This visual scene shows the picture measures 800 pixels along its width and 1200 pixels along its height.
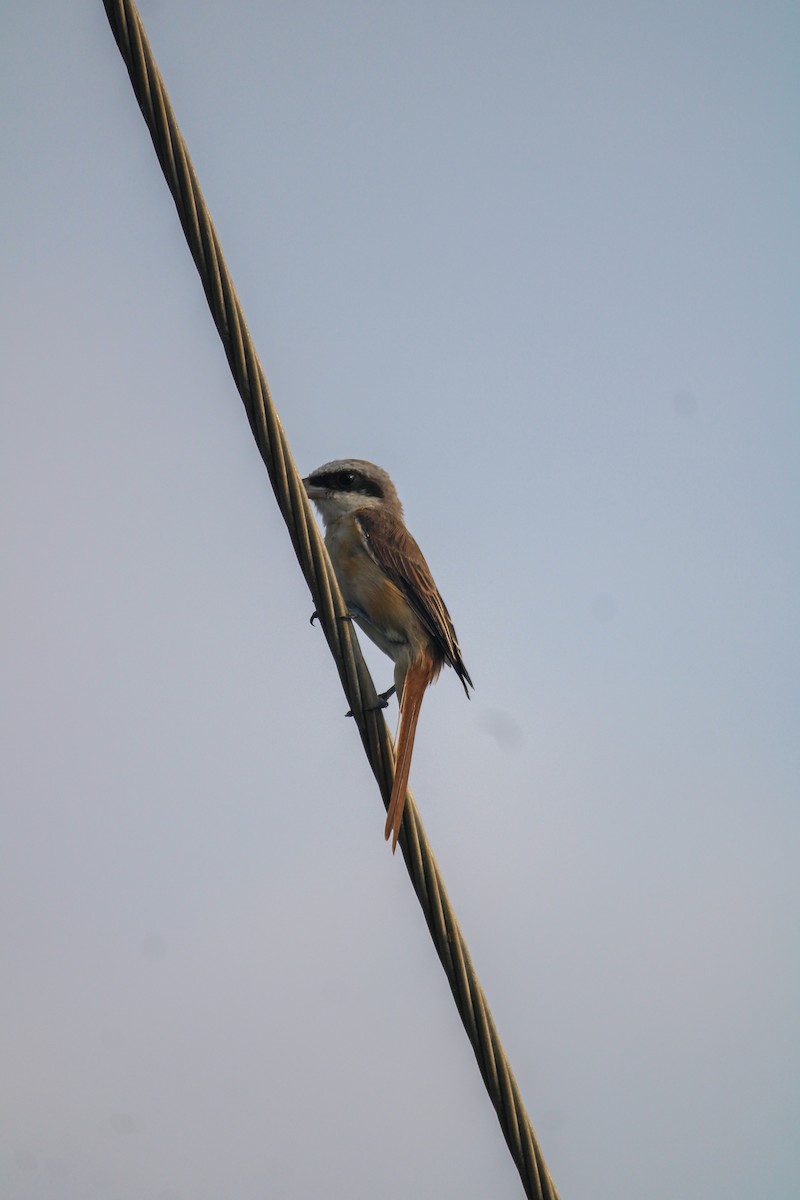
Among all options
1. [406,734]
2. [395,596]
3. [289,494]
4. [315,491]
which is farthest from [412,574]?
[289,494]

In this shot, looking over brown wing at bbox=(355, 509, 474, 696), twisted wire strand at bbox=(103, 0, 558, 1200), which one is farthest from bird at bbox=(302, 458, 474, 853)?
twisted wire strand at bbox=(103, 0, 558, 1200)

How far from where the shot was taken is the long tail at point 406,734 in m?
2.97

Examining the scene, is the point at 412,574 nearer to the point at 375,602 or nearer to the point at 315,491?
the point at 375,602

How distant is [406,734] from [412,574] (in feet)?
4.53

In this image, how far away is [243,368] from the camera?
8.72ft

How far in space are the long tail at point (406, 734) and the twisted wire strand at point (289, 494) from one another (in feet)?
0.25

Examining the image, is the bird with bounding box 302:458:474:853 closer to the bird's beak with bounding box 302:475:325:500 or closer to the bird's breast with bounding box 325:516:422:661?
the bird's breast with bounding box 325:516:422:661

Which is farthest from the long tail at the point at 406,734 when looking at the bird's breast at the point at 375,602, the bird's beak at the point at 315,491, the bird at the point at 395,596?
the bird's beak at the point at 315,491

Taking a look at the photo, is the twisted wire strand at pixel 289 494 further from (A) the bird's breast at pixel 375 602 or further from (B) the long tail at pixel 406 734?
(A) the bird's breast at pixel 375 602

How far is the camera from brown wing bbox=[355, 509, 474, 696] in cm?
499

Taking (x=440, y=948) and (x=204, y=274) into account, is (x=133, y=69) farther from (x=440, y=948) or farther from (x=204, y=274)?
(x=440, y=948)

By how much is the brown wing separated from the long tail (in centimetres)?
16

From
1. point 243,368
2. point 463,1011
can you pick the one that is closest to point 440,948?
point 463,1011

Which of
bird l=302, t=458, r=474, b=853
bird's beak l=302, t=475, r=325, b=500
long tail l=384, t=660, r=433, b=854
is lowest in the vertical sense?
long tail l=384, t=660, r=433, b=854
